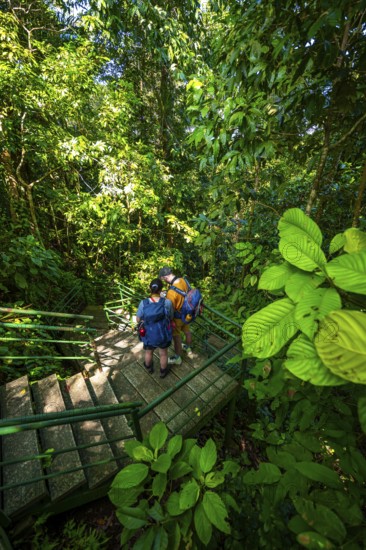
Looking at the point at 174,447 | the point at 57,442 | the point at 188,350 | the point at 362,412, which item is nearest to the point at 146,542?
the point at 174,447

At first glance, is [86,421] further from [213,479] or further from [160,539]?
[213,479]

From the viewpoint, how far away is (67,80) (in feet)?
14.8

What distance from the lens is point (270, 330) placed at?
844mm

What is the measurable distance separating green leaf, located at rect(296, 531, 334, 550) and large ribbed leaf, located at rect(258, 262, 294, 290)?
0.83 metres

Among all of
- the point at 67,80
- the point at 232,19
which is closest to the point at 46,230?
the point at 67,80

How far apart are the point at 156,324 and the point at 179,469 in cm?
200

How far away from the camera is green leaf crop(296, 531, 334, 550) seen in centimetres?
76

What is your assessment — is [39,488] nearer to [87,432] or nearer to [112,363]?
[87,432]

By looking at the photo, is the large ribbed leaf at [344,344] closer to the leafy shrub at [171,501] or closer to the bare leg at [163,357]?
the leafy shrub at [171,501]

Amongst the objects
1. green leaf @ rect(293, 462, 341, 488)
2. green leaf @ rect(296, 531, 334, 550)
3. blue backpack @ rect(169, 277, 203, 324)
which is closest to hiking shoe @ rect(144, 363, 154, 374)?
blue backpack @ rect(169, 277, 203, 324)

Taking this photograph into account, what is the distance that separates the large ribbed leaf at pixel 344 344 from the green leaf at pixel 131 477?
124cm

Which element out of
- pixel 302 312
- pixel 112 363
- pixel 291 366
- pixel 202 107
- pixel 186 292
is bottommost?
pixel 112 363

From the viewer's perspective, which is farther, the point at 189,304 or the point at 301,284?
the point at 189,304

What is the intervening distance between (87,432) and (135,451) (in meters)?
1.99
